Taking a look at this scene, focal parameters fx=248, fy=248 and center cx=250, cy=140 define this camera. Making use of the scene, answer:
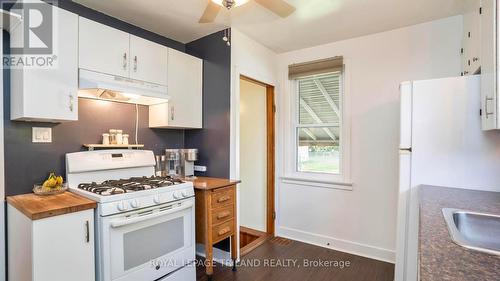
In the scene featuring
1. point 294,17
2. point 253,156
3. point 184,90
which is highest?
point 294,17

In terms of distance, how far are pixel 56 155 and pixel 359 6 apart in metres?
2.80

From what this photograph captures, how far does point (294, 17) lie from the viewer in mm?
2330

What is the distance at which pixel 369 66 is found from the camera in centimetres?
270

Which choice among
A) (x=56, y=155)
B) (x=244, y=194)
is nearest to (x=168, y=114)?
(x=56, y=155)

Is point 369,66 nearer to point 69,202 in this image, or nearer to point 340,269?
point 340,269

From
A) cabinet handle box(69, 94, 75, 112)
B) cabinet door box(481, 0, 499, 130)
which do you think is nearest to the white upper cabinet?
cabinet door box(481, 0, 499, 130)

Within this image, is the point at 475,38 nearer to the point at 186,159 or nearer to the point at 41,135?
the point at 186,159

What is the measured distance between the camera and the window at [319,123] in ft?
9.72

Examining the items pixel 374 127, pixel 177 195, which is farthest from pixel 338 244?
pixel 177 195

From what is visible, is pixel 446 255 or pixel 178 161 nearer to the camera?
pixel 446 255

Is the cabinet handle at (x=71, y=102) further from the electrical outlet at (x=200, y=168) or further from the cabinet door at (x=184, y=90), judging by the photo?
the electrical outlet at (x=200, y=168)

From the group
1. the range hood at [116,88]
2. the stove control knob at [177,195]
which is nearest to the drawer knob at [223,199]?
the stove control knob at [177,195]

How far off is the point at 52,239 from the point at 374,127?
112 inches

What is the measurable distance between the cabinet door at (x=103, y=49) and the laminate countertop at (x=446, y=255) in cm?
230
